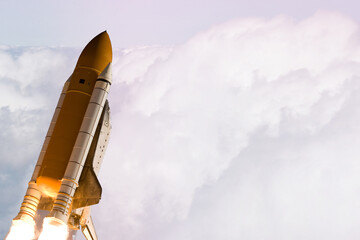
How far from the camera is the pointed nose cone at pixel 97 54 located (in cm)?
2306

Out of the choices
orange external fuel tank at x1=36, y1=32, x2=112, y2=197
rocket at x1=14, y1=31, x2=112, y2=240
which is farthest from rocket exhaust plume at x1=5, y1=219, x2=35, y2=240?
orange external fuel tank at x1=36, y1=32, x2=112, y2=197

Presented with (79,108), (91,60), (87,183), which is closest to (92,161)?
(87,183)

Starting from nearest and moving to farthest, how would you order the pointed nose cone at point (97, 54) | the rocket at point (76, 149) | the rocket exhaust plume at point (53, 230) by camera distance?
the rocket exhaust plume at point (53, 230) → the rocket at point (76, 149) → the pointed nose cone at point (97, 54)

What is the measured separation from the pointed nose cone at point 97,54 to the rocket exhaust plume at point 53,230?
23.3 ft

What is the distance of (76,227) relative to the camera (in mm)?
22422

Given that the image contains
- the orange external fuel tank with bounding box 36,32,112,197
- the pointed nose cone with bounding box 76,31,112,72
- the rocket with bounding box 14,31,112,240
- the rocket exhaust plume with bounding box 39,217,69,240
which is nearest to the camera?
the rocket exhaust plume with bounding box 39,217,69,240

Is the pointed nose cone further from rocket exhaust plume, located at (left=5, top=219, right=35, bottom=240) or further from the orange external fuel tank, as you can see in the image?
rocket exhaust plume, located at (left=5, top=219, right=35, bottom=240)

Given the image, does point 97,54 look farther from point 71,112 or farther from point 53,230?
point 53,230

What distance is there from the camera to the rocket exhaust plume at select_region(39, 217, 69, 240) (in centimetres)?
1991

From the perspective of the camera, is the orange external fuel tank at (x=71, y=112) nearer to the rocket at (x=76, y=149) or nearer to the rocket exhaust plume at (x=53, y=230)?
the rocket at (x=76, y=149)

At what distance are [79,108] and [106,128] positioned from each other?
151 cm

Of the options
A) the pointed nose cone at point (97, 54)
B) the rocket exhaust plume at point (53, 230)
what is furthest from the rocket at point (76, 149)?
the rocket exhaust plume at point (53, 230)

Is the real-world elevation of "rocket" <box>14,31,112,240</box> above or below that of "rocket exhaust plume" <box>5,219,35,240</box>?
above

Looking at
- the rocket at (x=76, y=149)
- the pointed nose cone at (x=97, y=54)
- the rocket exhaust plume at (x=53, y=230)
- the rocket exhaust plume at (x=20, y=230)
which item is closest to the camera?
the rocket exhaust plume at (x=53, y=230)
